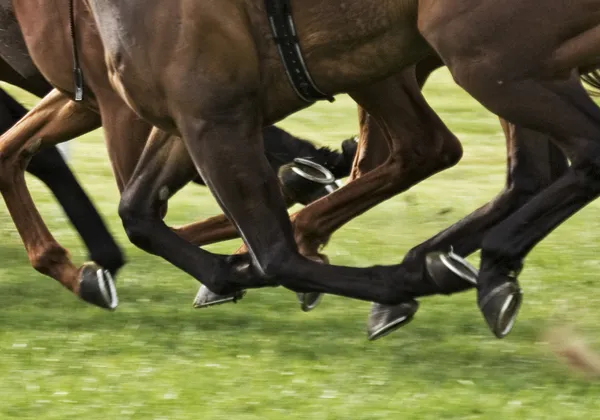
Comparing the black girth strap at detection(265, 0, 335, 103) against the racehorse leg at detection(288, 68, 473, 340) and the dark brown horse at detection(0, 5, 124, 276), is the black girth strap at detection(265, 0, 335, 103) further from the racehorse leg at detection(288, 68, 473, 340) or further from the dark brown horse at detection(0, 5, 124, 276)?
the dark brown horse at detection(0, 5, 124, 276)

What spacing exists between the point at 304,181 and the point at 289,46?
1917 millimetres

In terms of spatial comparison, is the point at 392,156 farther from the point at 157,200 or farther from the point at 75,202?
the point at 75,202

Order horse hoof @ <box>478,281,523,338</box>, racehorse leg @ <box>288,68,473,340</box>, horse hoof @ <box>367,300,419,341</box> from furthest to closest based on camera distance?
racehorse leg @ <box>288,68,473,340</box>, horse hoof @ <box>367,300,419,341</box>, horse hoof @ <box>478,281,523,338</box>

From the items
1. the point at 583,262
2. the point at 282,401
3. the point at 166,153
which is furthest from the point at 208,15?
the point at 583,262

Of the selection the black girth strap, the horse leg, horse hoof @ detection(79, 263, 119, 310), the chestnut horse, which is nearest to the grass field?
horse hoof @ detection(79, 263, 119, 310)

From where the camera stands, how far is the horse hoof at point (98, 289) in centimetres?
595

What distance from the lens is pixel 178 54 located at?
4645mm

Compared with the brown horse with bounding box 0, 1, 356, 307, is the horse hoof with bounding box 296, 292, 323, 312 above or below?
below

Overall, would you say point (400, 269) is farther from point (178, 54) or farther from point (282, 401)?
point (178, 54)

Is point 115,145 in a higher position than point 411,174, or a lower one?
higher

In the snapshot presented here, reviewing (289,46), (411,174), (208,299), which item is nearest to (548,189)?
(289,46)

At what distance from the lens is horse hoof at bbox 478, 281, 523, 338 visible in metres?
4.67

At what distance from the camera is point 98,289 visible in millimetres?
5953

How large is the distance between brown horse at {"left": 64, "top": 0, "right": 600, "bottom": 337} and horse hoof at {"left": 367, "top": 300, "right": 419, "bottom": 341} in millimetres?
212
